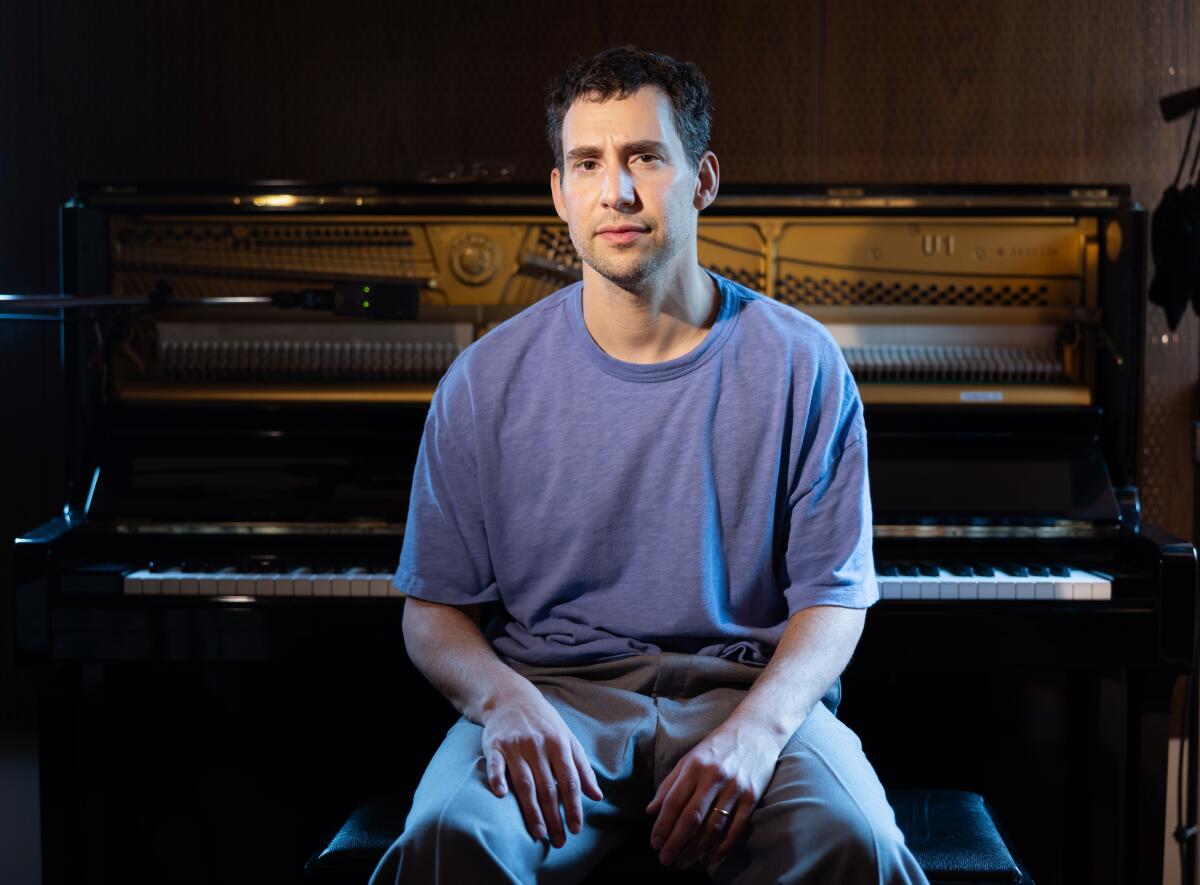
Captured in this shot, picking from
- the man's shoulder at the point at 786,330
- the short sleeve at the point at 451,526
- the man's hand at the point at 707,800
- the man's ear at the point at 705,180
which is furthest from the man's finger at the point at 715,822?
the man's ear at the point at 705,180

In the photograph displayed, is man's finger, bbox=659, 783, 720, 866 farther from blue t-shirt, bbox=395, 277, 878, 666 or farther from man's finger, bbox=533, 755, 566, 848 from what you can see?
blue t-shirt, bbox=395, 277, 878, 666

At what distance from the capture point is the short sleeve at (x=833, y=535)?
5.32ft

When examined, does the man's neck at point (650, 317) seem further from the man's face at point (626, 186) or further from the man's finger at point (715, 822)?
the man's finger at point (715, 822)

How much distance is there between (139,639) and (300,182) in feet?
3.24

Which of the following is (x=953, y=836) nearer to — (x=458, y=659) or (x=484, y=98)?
(x=458, y=659)

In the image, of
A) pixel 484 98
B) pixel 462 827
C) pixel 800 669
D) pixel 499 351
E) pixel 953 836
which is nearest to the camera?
pixel 462 827

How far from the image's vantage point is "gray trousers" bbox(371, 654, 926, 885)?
136 centimetres

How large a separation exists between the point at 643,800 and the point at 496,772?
253 mm

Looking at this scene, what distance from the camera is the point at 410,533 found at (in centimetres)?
176

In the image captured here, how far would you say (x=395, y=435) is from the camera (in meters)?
2.43

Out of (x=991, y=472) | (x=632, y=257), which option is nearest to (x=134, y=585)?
(x=632, y=257)

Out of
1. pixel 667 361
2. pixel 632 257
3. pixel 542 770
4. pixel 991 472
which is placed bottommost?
pixel 542 770

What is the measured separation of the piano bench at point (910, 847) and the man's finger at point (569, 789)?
173 mm


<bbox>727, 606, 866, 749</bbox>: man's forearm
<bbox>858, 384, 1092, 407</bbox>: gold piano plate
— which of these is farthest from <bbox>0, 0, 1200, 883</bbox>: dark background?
<bbox>727, 606, 866, 749</bbox>: man's forearm
